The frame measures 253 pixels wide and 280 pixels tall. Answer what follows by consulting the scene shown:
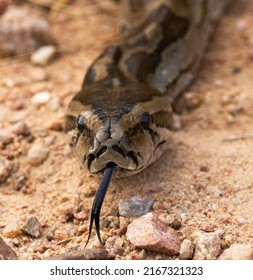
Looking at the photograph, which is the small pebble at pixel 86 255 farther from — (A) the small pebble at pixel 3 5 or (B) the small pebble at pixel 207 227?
(A) the small pebble at pixel 3 5

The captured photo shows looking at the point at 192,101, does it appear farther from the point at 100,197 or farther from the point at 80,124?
the point at 100,197

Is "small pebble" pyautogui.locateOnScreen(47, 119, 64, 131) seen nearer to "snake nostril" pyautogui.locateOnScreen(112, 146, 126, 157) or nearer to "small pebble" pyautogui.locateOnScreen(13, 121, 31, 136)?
"small pebble" pyautogui.locateOnScreen(13, 121, 31, 136)

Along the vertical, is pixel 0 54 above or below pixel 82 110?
below

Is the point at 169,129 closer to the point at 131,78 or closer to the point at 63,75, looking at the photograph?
the point at 131,78

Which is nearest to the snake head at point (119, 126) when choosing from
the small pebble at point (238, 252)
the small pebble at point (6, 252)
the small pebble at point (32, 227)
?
the small pebble at point (32, 227)

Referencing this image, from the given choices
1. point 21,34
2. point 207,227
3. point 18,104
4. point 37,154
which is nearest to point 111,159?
point 207,227

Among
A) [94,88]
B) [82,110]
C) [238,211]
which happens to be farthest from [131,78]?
[238,211]
